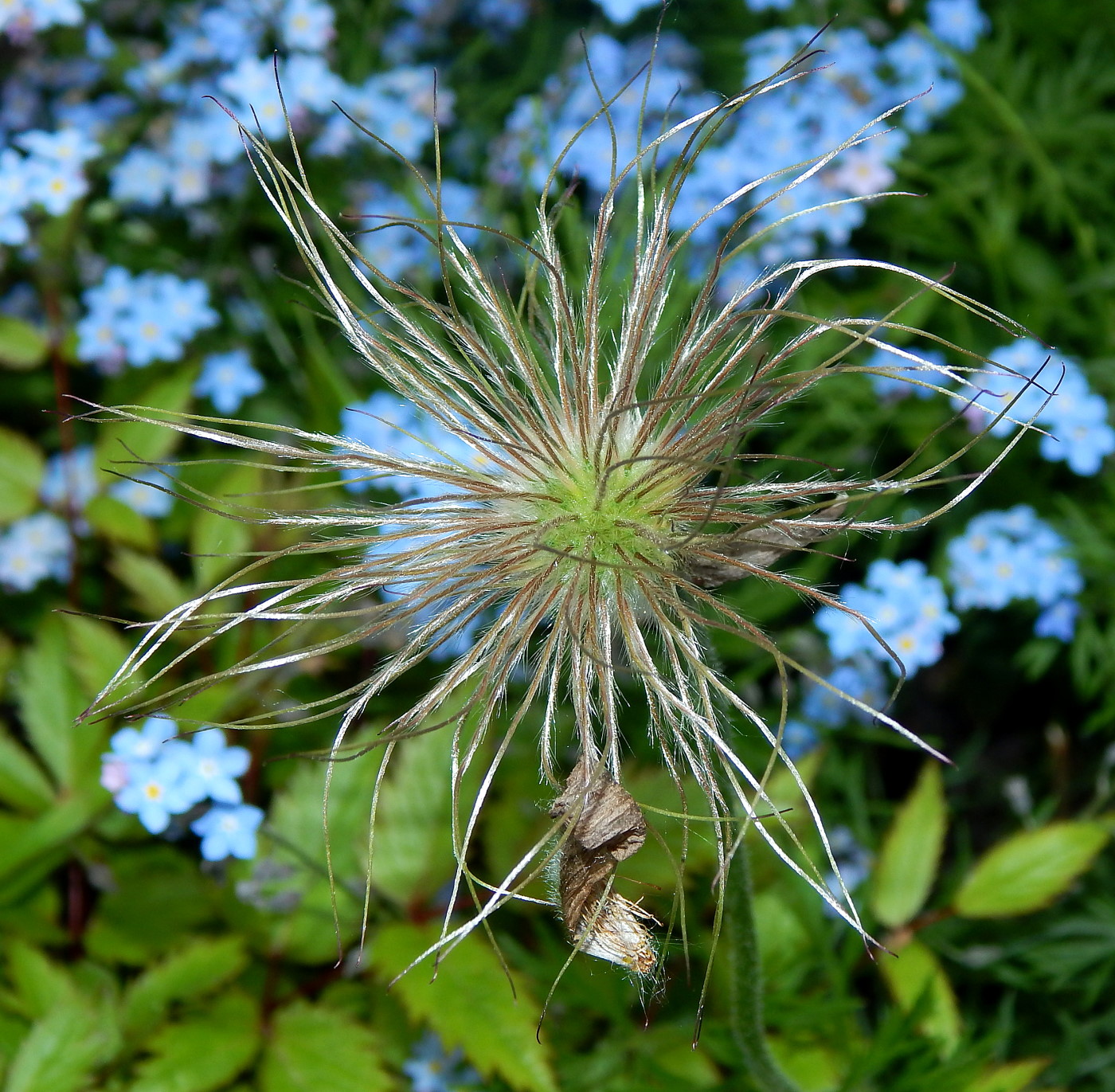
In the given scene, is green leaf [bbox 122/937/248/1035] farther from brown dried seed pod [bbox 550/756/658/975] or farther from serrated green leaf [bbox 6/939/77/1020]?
brown dried seed pod [bbox 550/756/658/975]

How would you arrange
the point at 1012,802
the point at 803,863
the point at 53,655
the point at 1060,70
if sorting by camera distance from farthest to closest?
the point at 1060,70
the point at 1012,802
the point at 53,655
the point at 803,863

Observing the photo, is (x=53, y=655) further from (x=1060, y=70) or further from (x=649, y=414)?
(x=1060, y=70)

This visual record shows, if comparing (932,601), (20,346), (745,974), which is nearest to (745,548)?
(745,974)

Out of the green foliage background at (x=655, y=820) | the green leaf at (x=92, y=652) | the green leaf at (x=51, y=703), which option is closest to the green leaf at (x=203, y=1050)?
the green foliage background at (x=655, y=820)

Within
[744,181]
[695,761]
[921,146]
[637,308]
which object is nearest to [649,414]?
[637,308]

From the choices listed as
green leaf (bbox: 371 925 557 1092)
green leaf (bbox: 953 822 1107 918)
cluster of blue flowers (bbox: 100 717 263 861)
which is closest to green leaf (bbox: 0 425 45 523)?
cluster of blue flowers (bbox: 100 717 263 861)

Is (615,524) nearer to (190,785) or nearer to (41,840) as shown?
(190,785)
